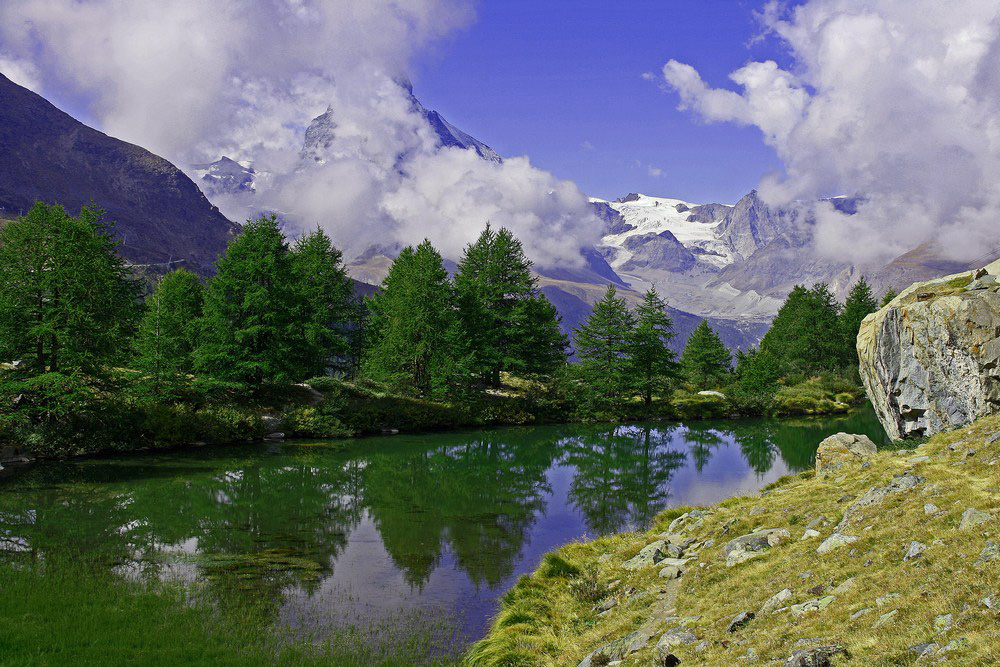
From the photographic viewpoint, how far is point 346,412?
5047 centimetres

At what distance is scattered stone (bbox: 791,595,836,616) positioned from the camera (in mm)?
9734

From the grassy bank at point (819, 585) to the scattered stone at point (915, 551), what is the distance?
0.03 meters

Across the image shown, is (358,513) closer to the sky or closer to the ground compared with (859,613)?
closer to the ground

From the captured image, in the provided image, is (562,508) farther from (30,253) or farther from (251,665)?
(30,253)

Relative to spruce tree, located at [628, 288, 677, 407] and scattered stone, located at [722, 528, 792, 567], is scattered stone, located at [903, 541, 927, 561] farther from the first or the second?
spruce tree, located at [628, 288, 677, 407]

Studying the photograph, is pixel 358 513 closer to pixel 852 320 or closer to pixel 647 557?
pixel 647 557

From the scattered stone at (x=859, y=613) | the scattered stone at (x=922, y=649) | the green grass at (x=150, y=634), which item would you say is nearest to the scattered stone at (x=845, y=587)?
the scattered stone at (x=859, y=613)

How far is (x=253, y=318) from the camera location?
46.3 m

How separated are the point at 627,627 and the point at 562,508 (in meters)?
17.2

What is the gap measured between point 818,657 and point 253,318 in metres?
44.3

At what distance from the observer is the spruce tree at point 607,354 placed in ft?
212

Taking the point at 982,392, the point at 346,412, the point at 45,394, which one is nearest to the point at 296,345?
the point at 346,412

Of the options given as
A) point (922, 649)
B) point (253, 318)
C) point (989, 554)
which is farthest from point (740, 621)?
point (253, 318)

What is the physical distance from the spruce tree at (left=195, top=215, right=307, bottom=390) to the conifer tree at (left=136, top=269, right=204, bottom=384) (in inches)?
77.5
